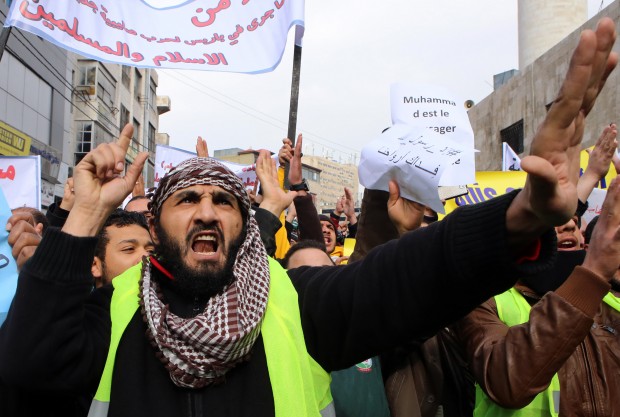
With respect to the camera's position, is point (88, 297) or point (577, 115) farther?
point (88, 297)

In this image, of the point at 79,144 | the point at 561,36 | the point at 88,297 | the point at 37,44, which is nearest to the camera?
the point at 88,297

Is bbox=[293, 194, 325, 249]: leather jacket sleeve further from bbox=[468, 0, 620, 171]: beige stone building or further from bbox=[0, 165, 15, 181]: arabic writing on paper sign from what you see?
bbox=[468, 0, 620, 171]: beige stone building

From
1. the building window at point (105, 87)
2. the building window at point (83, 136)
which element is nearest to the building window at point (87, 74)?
the building window at point (105, 87)

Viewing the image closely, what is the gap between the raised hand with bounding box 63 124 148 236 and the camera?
1.74 meters

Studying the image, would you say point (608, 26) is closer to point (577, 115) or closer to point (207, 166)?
point (577, 115)

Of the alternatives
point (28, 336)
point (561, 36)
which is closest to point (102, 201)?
point (28, 336)

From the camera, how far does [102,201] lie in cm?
182

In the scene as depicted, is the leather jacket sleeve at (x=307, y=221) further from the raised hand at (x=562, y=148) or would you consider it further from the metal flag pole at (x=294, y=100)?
the raised hand at (x=562, y=148)

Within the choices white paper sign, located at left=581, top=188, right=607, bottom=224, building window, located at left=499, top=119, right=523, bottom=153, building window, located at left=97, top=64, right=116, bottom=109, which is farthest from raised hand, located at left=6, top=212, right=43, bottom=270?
building window, located at left=97, top=64, right=116, bottom=109

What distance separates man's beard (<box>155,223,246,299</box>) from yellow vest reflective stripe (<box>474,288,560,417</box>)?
3.75 feet

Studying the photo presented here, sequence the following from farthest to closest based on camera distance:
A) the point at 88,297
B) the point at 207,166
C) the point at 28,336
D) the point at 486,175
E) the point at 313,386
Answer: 1. the point at 486,175
2. the point at 207,166
3. the point at 88,297
4. the point at 313,386
5. the point at 28,336

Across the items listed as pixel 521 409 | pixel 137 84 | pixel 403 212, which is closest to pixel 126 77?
pixel 137 84

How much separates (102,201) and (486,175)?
191 inches

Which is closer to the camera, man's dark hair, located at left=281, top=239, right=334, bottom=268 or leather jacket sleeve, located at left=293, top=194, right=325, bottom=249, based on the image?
man's dark hair, located at left=281, top=239, right=334, bottom=268
